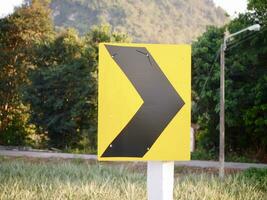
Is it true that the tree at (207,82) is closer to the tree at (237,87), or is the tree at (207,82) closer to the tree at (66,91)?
the tree at (237,87)

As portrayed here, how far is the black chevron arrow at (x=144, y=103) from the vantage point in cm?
230

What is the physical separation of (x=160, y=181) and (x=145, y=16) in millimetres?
98115

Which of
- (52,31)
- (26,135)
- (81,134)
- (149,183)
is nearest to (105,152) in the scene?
(149,183)

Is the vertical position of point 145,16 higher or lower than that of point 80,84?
higher

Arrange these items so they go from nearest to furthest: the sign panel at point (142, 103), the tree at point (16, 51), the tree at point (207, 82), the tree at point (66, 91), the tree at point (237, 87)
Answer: the sign panel at point (142, 103)
the tree at point (237, 87)
the tree at point (207, 82)
the tree at point (66, 91)
the tree at point (16, 51)

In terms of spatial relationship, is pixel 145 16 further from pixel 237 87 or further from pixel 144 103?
pixel 144 103

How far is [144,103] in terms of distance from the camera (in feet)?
7.56

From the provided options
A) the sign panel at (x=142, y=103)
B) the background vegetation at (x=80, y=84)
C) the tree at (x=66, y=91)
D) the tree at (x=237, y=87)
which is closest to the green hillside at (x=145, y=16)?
the background vegetation at (x=80, y=84)

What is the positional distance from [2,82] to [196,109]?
14490 mm

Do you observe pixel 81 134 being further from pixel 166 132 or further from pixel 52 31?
pixel 166 132

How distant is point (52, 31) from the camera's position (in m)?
35.3

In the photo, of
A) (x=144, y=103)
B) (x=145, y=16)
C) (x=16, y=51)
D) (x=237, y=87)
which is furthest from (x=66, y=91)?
(x=145, y=16)

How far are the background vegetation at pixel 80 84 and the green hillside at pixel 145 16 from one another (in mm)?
39323

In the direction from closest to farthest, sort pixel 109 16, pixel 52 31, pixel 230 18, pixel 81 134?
pixel 230 18 < pixel 81 134 < pixel 52 31 < pixel 109 16
